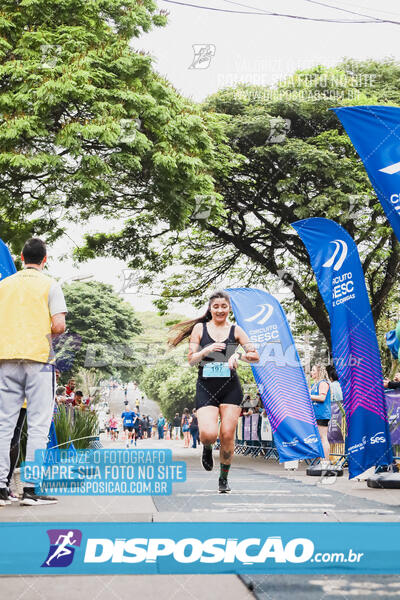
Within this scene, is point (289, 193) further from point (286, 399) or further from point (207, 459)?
point (207, 459)

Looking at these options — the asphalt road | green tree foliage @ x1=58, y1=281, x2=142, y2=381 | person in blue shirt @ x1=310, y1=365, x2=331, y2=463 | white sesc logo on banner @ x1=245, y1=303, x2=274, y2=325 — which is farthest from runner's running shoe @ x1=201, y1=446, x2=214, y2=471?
green tree foliage @ x1=58, y1=281, x2=142, y2=381

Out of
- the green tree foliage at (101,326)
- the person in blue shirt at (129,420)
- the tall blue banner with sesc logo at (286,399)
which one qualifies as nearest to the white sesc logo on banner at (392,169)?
the tall blue banner with sesc logo at (286,399)

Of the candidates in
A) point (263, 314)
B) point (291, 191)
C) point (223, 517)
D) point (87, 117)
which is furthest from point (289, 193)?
point (223, 517)

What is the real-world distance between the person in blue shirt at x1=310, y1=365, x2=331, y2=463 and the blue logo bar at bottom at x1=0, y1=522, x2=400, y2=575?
8820mm

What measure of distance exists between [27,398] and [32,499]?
2.35 feet

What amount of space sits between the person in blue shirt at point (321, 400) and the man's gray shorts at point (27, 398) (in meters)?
6.76

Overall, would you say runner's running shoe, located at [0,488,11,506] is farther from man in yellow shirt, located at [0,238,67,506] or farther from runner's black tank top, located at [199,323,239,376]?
runner's black tank top, located at [199,323,239,376]

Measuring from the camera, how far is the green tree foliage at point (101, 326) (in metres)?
35.9

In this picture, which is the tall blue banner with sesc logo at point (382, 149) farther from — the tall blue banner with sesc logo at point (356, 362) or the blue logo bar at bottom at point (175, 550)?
the blue logo bar at bottom at point (175, 550)

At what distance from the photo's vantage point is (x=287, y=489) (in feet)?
25.5

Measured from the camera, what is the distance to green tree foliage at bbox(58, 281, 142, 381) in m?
35.9

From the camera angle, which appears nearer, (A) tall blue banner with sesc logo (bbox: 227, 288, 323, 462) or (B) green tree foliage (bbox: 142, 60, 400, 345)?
(A) tall blue banner with sesc logo (bbox: 227, 288, 323, 462)

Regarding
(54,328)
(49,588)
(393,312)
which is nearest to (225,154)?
(393,312)

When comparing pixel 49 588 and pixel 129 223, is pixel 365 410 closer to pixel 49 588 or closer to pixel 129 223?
pixel 49 588
